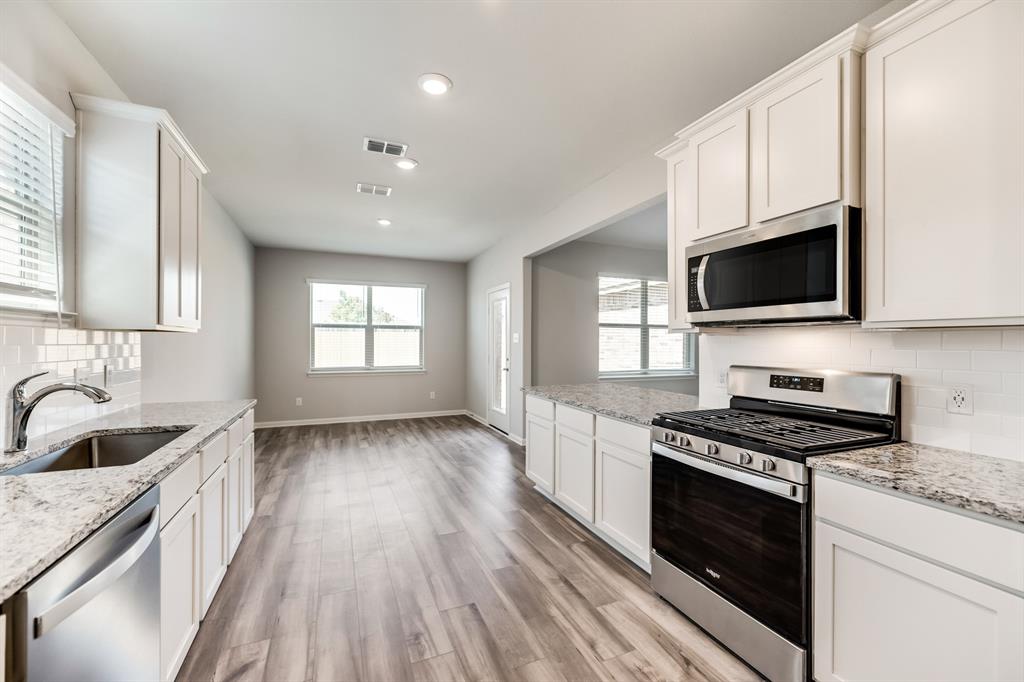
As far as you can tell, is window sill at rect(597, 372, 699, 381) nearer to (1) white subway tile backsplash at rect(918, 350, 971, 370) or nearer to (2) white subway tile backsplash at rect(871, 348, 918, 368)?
(2) white subway tile backsplash at rect(871, 348, 918, 368)

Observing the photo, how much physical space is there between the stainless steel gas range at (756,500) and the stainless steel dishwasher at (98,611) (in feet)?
6.45

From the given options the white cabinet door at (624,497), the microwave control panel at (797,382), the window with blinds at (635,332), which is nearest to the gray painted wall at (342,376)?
the window with blinds at (635,332)

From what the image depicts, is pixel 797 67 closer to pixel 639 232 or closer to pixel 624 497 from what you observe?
pixel 624 497

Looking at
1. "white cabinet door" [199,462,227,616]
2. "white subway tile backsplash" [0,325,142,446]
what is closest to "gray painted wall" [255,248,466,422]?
"white subway tile backsplash" [0,325,142,446]

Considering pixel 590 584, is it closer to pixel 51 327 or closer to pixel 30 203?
pixel 51 327

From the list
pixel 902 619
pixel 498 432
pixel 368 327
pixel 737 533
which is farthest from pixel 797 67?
pixel 368 327

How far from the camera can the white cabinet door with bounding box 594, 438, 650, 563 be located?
2.36 meters

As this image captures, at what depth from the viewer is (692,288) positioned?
2328 millimetres

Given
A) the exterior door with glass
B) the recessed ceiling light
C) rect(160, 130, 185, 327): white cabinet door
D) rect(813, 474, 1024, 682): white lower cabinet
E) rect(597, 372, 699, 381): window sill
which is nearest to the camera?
rect(813, 474, 1024, 682): white lower cabinet

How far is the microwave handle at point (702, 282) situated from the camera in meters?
2.24

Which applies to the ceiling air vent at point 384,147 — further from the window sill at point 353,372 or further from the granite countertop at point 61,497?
the window sill at point 353,372

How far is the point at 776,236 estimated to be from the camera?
1921 mm

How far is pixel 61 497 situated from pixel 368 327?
612 centimetres

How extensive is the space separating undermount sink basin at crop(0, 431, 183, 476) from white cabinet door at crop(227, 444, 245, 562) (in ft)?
1.31
